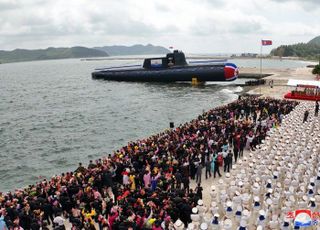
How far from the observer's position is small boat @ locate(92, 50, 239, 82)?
72.7m

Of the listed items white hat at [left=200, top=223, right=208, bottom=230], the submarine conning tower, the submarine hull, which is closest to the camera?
white hat at [left=200, top=223, right=208, bottom=230]

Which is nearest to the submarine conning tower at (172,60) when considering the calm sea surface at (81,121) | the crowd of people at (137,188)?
the calm sea surface at (81,121)

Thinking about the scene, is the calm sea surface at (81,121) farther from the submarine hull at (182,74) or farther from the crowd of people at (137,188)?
the crowd of people at (137,188)

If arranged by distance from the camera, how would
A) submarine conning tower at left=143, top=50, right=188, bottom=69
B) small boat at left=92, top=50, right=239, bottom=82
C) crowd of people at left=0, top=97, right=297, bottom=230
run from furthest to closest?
submarine conning tower at left=143, top=50, right=188, bottom=69 → small boat at left=92, top=50, right=239, bottom=82 → crowd of people at left=0, top=97, right=297, bottom=230

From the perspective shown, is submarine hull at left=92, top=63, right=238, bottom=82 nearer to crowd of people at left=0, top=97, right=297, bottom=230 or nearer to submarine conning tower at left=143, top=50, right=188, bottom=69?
submarine conning tower at left=143, top=50, right=188, bottom=69

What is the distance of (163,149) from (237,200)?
8.45m

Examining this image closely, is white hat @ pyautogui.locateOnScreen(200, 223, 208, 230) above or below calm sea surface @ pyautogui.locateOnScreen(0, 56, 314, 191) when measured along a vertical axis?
above

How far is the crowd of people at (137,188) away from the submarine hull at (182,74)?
152 ft

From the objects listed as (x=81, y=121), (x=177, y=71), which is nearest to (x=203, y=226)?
(x=81, y=121)

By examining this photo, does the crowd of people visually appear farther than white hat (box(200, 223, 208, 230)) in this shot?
Yes

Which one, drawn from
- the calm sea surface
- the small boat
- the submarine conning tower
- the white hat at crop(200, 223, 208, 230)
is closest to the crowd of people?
the white hat at crop(200, 223, 208, 230)

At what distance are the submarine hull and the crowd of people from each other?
46298 mm

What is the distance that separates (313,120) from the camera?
29.7m

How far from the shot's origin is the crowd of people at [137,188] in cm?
1352
